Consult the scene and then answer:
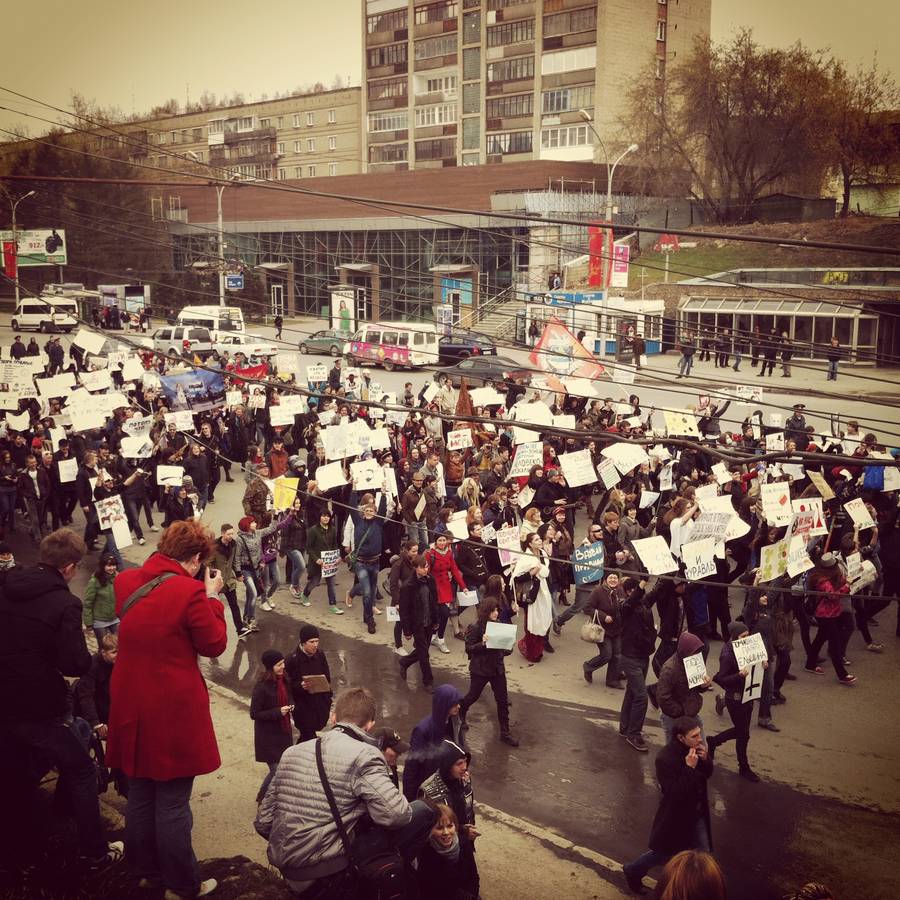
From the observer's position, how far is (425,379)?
3297 cm

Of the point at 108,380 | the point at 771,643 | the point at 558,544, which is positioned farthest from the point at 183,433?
the point at 771,643

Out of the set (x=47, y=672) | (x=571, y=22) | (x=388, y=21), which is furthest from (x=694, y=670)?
(x=388, y=21)

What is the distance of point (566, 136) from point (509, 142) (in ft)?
17.1

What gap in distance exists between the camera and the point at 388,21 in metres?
71.1

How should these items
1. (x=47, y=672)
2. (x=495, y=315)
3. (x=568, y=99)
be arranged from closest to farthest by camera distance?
(x=47, y=672) < (x=495, y=315) < (x=568, y=99)

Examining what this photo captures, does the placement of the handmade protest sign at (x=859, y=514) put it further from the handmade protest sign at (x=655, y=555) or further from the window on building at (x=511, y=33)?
the window on building at (x=511, y=33)

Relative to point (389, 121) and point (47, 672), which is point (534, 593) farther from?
point (389, 121)

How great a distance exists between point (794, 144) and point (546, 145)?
17269 millimetres

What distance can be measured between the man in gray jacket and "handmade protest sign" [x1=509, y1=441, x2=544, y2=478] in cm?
1018

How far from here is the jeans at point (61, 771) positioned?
15.2ft

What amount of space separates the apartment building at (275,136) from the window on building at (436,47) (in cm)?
793

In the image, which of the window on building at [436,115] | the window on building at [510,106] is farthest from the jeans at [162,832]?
the window on building at [436,115]

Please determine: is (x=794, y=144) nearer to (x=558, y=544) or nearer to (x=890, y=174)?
(x=890, y=174)

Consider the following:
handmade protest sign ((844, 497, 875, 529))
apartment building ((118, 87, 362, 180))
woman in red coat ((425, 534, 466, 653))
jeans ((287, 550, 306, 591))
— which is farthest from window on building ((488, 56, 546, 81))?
woman in red coat ((425, 534, 466, 653))
